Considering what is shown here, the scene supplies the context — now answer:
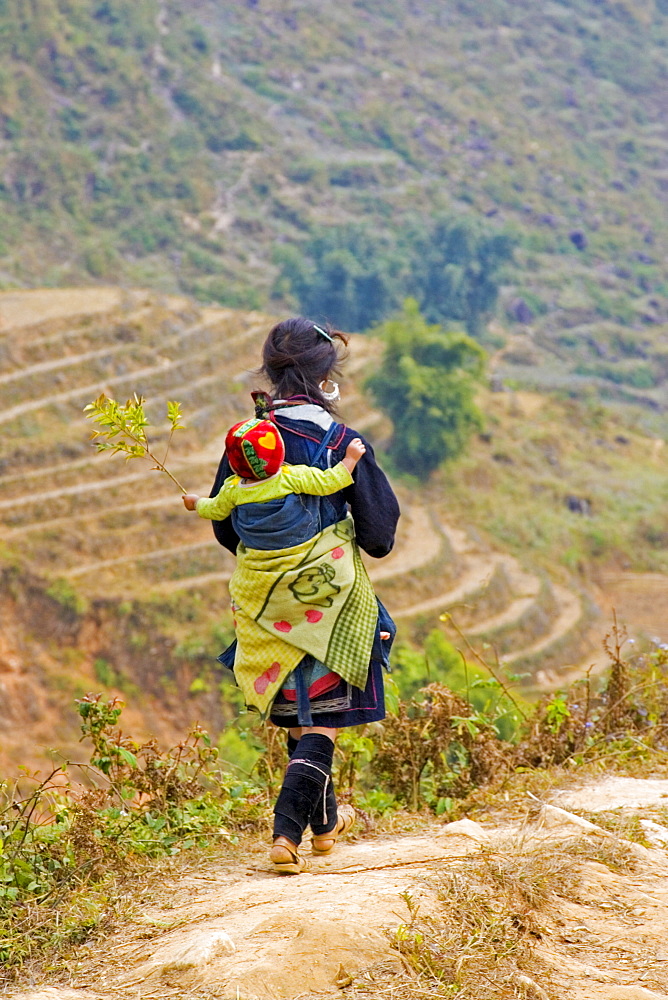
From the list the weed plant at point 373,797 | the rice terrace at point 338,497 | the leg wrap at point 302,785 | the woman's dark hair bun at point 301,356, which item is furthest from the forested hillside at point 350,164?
the leg wrap at point 302,785

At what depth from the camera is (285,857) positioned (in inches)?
105

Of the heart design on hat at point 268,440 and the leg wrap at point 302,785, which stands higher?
the heart design on hat at point 268,440

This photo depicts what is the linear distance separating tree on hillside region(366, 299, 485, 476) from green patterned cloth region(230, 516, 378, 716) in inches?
773

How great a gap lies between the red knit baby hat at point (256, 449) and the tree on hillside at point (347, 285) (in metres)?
31.6

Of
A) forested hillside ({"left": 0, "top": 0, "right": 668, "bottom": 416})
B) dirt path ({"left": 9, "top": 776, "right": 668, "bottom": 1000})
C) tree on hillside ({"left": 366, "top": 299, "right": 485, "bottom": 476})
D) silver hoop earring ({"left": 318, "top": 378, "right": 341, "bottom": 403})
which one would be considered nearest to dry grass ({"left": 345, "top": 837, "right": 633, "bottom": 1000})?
dirt path ({"left": 9, "top": 776, "right": 668, "bottom": 1000})

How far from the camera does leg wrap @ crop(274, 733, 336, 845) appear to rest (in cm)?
269

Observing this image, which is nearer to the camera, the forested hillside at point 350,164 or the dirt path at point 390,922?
the dirt path at point 390,922

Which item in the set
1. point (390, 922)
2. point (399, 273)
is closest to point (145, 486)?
point (390, 922)

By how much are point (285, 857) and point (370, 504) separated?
899 millimetres

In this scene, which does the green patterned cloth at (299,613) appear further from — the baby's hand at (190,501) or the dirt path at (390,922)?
the dirt path at (390,922)

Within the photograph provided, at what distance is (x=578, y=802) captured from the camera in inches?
127

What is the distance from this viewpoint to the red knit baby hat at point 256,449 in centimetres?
255

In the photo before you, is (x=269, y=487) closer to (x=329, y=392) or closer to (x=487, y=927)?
(x=329, y=392)

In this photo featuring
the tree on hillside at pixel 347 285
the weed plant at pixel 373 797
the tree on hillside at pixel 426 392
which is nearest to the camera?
the weed plant at pixel 373 797
